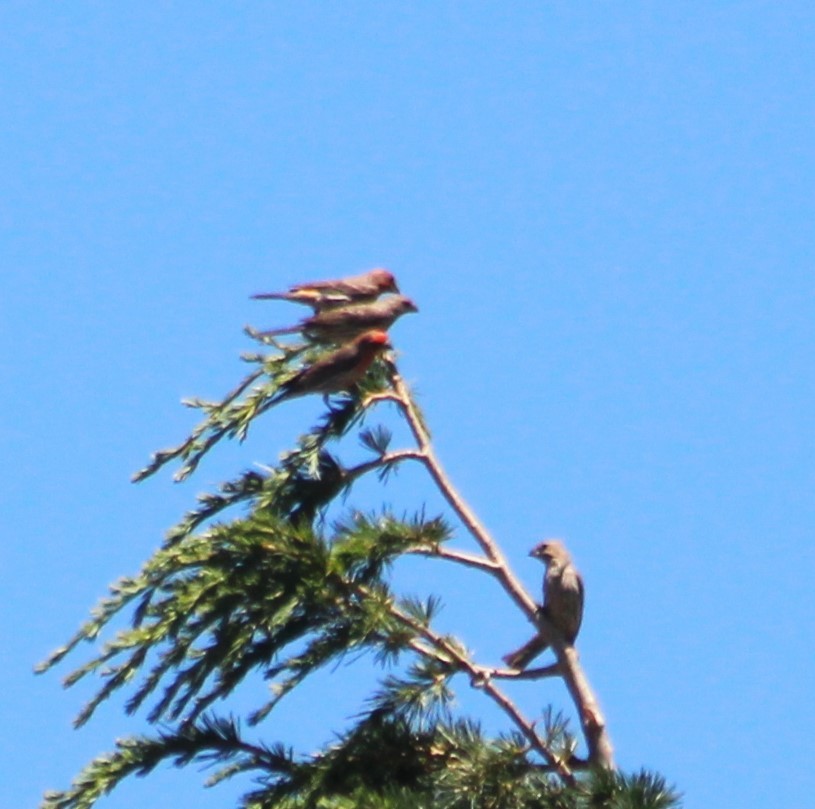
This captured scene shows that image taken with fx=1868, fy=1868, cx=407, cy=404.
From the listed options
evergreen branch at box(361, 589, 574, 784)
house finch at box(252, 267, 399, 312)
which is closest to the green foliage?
evergreen branch at box(361, 589, 574, 784)

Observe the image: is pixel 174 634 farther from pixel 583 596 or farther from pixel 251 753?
pixel 583 596

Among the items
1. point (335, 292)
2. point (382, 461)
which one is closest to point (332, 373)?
point (382, 461)

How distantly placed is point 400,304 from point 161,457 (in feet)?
13.6

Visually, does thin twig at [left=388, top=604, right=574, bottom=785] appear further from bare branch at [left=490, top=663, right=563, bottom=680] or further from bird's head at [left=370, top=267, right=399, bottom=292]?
bird's head at [left=370, top=267, right=399, bottom=292]

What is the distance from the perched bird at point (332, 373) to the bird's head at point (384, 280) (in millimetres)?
3815

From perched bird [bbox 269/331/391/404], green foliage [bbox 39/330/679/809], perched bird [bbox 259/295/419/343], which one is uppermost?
perched bird [bbox 259/295/419/343]

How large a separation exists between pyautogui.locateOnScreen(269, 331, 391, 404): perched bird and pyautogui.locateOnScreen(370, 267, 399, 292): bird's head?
3815 mm

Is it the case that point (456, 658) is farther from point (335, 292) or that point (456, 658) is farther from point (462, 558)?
point (335, 292)

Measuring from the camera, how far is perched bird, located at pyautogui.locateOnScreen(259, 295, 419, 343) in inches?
372

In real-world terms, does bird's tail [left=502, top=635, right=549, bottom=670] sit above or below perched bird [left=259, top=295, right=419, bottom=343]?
below

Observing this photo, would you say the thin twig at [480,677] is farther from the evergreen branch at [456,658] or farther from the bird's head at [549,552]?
the bird's head at [549,552]

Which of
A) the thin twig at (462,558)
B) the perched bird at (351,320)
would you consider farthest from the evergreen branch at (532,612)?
the perched bird at (351,320)

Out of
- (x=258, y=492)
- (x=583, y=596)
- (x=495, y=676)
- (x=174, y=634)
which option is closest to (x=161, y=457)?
(x=258, y=492)

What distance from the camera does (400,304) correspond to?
38.4 feet
